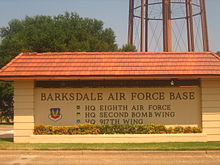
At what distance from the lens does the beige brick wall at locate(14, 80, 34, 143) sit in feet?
51.2

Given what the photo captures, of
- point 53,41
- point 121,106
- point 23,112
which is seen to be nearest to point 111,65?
point 121,106

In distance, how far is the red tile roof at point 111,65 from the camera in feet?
49.7

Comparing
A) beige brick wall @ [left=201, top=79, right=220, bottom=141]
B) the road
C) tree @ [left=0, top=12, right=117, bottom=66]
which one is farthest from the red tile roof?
tree @ [left=0, top=12, right=117, bottom=66]

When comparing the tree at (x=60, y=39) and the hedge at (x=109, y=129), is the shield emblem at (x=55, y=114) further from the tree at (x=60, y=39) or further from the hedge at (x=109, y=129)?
the tree at (x=60, y=39)

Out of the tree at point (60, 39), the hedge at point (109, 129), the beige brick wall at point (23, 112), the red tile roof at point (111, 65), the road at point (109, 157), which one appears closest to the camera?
the road at point (109, 157)

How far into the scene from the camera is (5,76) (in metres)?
15.1

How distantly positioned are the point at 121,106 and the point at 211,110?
3833 mm

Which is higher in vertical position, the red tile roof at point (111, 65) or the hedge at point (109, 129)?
the red tile roof at point (111, 65)

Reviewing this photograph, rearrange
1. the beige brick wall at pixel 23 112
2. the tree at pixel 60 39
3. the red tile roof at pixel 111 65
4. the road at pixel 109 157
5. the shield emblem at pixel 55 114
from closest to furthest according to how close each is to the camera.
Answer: the road at pixel 109 157, the red tile roof at pixel 111 65, the beige brick wall at pixel 23 112, the shield emblem at pixel 55 114, the tree at pixel 60 39

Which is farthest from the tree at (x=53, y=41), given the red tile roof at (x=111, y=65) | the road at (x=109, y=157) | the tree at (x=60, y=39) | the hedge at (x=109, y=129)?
the road at (x=109, y=157)

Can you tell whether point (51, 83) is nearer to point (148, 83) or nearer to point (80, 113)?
point (80, 113)

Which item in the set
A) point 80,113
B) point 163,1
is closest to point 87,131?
point 80,113

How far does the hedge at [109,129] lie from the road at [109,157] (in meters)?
2.57

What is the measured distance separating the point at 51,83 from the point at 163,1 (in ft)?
43.2
